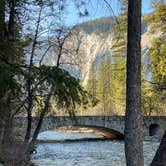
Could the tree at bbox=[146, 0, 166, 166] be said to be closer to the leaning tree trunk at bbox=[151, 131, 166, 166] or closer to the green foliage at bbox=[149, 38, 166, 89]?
the green foliage at bbox=[149, 38, 166, 89]

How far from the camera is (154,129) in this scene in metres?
59.8

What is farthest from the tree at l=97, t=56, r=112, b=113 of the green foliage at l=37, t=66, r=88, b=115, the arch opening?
the green foliage at l=37, t=66, r=88, b=115

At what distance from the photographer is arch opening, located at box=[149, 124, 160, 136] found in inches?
2260

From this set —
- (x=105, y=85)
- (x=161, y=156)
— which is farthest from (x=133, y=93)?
(x=105, y=85)

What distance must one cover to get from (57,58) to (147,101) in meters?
33.6

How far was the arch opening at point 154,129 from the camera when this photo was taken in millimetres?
57409

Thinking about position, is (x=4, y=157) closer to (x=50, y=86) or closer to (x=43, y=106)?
(x=43, y=106)

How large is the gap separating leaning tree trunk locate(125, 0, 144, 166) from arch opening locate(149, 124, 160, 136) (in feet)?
161

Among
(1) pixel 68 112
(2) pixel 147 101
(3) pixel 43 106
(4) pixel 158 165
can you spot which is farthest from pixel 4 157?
(2) pixel 147 101

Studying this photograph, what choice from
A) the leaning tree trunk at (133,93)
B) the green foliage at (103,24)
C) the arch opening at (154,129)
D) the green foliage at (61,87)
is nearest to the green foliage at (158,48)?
the arch opening at (154,129)

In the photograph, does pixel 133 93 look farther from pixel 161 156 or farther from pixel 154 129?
pixel 154 129

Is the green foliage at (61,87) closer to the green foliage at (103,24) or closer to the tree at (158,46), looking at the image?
the green foliage at (103,24)

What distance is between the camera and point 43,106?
1199cm

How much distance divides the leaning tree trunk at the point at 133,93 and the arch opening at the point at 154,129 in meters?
49.1
